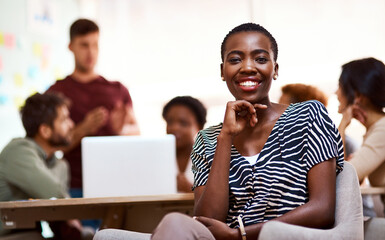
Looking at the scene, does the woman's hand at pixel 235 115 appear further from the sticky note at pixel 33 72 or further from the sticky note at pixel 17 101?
the sticky note at pixel 33 72

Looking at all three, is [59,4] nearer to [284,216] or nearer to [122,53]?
[122,53]

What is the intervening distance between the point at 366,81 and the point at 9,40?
3.22m

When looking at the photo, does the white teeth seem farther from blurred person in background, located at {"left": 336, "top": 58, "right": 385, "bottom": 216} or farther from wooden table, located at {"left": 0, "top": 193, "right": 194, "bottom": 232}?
Answer: blurred person in background, located at {"left": 336, "top": 58, "right": 385, "bottom": 216}

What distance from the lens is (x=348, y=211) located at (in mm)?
1544

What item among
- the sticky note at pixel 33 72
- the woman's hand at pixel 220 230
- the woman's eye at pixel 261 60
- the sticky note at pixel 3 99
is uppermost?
the woman's eye at pixel 261 60

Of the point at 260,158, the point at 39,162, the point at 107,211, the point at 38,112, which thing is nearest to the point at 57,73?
the point at 38,112

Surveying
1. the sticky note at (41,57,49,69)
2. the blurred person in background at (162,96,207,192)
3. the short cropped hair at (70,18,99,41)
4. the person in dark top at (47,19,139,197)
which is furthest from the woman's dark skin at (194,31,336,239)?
the sticky note at (41,57,49,69)

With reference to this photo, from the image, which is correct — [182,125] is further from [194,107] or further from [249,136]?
[249,136]

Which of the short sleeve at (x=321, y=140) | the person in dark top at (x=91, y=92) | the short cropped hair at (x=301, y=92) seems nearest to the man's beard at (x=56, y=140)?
the person in dark top at (x=91, y=92)

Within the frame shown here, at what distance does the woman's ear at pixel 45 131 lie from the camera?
9.86ft

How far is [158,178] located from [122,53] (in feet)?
11.1

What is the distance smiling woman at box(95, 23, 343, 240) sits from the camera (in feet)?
5.05

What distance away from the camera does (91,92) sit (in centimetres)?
399

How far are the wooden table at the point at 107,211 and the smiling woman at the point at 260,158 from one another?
0.48 meters
